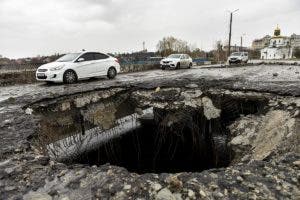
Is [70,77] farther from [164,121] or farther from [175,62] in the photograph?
[175,62]

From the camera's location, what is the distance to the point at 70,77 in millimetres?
13055

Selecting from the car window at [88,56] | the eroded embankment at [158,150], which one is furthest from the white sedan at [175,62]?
the car window at [88,56]

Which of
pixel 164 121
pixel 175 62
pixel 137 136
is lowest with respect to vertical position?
pixel 137 136

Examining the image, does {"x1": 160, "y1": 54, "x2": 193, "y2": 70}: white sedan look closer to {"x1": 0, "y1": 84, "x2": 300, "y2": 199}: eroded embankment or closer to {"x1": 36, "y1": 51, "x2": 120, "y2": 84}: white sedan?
{"x1": 36, "y1": 51, "x2": 120, "y2": 84}: white sedan

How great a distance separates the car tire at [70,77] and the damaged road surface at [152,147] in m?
2.92

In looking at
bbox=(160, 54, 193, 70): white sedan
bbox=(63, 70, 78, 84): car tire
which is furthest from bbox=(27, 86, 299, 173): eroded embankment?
bbox=(160, 54, 193, 70): white sedan

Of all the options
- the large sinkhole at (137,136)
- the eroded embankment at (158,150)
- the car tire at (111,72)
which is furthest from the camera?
the car tire at (111,72)

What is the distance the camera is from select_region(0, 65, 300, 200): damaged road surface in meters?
3.53

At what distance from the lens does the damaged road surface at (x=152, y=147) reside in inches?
139

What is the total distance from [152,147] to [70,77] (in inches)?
198

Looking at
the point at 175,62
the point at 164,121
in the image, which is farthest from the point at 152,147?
the point at 175,62

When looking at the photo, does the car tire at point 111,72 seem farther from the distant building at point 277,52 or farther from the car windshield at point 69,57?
the distant building at point 277,52

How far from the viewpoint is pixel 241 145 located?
22.6 ft

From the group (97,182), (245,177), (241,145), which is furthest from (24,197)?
(241,145)
